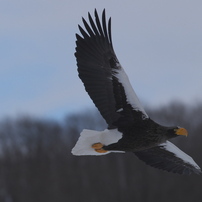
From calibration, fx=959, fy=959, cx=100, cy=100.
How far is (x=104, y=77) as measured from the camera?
35.8ft

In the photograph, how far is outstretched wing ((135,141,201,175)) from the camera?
457 inches

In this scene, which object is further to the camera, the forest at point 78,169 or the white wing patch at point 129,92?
the forest at point 78,169

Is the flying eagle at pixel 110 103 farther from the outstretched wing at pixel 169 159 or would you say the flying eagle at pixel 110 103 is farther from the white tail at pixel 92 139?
the outstretched wing at pixel 169 159

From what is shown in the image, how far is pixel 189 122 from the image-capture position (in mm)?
38031

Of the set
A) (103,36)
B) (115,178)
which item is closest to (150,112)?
→ (115,178)

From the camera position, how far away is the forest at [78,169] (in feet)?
102

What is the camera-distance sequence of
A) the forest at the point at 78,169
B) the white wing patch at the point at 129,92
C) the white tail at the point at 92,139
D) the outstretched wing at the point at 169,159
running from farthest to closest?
the forest at the point at 78,169 < the outstretched wing at the point at 169,159 < the white tail at the point at 92,139 < the white wing patch at the point at 129,92

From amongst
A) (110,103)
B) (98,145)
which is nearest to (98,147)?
(98,145)

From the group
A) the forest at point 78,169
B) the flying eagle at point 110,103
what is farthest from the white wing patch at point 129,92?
the forest at point 78,169

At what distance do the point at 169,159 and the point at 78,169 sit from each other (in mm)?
23330

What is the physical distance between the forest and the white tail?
17932mm

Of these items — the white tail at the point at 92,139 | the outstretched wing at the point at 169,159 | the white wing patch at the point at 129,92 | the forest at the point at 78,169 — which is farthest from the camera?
the forest at the point at 78,169

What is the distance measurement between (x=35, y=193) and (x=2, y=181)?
1.95m

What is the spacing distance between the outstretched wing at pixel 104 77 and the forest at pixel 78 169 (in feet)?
59.3
